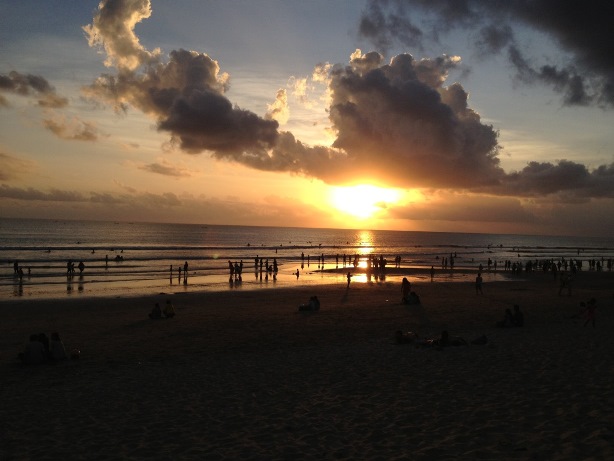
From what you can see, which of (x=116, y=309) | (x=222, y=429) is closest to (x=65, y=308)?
(x=116, y=309)

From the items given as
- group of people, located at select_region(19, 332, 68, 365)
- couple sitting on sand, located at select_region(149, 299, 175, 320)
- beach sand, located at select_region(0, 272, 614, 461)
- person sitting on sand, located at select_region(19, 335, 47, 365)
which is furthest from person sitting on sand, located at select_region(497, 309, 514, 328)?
person sitting on sand, located at select_region(19, 335, 47, 365)

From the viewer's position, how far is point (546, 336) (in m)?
17.4

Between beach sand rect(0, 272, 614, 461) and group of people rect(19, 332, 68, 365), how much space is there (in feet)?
0.95

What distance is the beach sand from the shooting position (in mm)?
8070

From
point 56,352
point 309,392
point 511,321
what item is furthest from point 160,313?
point 511,321

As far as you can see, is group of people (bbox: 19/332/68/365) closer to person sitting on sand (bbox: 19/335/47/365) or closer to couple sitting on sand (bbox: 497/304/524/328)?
person sitting on sand (bbox: 19/335/47/365)

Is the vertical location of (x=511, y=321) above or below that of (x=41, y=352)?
above

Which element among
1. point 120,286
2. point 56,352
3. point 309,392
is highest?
point 56,352

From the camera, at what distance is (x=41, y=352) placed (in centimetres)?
1392

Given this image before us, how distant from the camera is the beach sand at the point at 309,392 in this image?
318 inches

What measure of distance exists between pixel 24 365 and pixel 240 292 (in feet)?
71.3

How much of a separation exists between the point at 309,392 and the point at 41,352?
8311 mm

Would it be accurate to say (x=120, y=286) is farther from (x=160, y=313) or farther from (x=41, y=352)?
(x=41, y=352)

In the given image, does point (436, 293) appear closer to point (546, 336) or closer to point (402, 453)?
point (546, 336)
